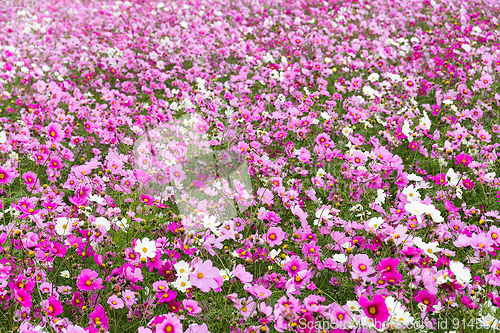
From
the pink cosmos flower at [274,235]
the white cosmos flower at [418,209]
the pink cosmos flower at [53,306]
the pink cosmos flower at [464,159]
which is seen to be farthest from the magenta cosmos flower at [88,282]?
the pink cosmos flower at [464,159]

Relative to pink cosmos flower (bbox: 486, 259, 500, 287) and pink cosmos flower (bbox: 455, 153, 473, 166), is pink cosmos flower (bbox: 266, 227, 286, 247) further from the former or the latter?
pink cosmos flower (bbox: 455, 153, 473, 166)

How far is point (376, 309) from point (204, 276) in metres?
0.71

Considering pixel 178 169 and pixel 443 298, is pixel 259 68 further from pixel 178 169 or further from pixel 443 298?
pixel 443 298

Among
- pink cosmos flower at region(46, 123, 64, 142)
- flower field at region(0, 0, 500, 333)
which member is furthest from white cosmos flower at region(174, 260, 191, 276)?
pink cosmos flower at region(46, 123, 64, 142)

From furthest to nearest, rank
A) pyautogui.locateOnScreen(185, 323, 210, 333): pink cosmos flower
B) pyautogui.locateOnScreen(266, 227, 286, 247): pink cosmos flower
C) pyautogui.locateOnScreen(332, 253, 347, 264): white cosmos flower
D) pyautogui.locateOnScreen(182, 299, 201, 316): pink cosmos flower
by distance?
pyautogui.locateOnScreen(266, 227, 286, 247): pink cosmos flower, pyautogui.locateOnScreen(332, 253, 347, 264): white cosmos flower, pyautogui.locateOnScreen(182, 299, 201, 316): pink cosmos flower, pyautogui.locateOnScreen(185, 323, 210, 333): pink cosmos flower

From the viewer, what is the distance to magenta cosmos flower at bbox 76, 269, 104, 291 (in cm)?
180

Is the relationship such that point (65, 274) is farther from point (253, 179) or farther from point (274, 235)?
point (253, 179)

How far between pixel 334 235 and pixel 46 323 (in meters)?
1.39

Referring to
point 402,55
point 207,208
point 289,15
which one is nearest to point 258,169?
point 207,208

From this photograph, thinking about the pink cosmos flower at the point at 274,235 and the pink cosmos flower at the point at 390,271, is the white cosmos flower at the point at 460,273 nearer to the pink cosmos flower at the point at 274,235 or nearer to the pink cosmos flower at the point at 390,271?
the pink cosmos flower at the point at 390,271

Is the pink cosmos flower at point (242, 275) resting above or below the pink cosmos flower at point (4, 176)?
above

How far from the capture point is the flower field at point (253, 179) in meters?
1.74

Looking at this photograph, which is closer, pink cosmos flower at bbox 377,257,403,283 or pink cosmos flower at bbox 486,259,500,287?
pink cosmos flower at bbox 377,257,403,283

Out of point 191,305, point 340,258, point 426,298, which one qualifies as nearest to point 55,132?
point 191,305
